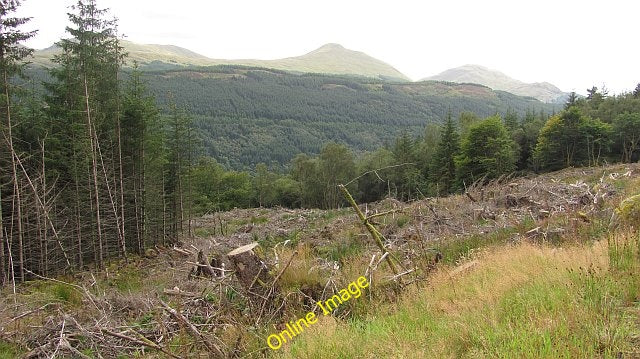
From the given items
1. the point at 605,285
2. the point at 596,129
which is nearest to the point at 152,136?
the point at 605,285

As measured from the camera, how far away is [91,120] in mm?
17297

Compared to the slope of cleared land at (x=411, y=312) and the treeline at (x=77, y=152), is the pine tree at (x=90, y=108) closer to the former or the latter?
the treeline at (x=77, y=152)

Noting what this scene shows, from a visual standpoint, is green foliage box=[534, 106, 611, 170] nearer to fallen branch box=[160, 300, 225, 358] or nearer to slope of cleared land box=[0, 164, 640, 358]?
slope of cleared land box=[0, 164, 640, 358]

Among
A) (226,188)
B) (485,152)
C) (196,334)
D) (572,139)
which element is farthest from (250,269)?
(226,188)

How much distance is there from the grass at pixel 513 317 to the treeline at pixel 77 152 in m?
12.8

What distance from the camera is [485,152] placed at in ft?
131

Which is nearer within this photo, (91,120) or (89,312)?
(89,312)

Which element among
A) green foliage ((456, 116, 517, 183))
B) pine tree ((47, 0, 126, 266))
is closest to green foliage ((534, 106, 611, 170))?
green foliage ((456, 116, 517, 183))

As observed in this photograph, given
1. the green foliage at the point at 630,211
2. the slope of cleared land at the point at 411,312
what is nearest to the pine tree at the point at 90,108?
the slope of cleared land at the point at 411,312

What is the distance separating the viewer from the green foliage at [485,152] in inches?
1539

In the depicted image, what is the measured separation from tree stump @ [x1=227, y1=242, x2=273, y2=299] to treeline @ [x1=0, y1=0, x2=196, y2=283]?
35.9ft

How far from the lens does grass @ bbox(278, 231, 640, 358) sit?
3035mm

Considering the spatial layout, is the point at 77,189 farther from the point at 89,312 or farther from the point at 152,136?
the point at 89,312

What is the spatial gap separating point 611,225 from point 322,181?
→ 50195 mm
